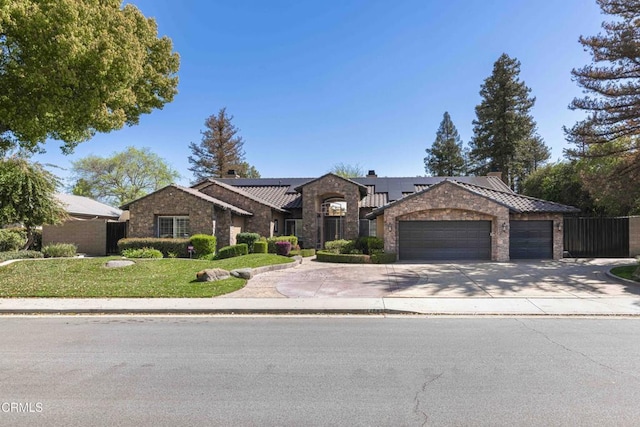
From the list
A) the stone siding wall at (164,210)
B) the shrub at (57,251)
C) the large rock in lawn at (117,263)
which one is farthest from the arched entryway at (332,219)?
the shrub at (57,251)

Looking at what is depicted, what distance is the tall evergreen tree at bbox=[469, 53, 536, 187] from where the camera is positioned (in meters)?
44.1

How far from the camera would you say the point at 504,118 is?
44375mm

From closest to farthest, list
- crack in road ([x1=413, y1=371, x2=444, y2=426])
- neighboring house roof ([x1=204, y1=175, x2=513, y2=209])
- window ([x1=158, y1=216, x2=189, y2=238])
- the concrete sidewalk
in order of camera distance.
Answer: crack in road ([x1=413, y1=371, x2=444, y2=426]) → the concrete sidewalk → window ([x1=158, y1=216, x2=189, y2=238]) → neighboring house roof ([x1=204, y1=175, x2=513, y2=209])

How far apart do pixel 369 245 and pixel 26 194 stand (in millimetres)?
18065

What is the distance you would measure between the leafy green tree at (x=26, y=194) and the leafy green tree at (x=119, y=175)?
31.1m

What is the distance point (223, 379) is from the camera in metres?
4.61

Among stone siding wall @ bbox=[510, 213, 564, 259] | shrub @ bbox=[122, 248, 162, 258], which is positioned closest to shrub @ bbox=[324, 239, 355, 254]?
stone siding wall @ bbox=[510, 213, 564, 259]

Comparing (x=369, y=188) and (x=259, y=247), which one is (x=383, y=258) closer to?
(x=259, y=247)

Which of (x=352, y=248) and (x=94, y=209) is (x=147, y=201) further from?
(x=94, y=209)

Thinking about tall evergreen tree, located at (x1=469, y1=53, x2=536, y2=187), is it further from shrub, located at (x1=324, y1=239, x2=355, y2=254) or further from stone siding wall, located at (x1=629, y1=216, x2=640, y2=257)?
shrub, located at (x1=324, y1=239, x2=355, y2=254)

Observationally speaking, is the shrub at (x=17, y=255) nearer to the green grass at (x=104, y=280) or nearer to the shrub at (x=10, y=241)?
the shrub at (x=10, y=241)

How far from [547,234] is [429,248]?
20.9ft

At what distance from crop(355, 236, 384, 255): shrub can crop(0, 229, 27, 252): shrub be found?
1946 cm

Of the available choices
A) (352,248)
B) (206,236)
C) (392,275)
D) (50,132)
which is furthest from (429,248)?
(50,132)
